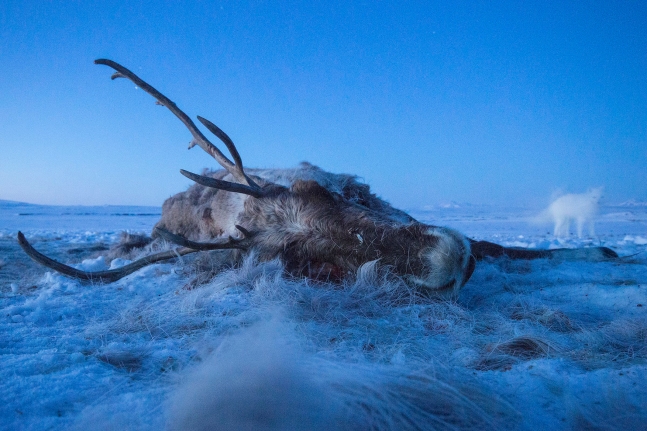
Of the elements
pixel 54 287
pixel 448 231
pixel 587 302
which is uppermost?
pixel 448 231

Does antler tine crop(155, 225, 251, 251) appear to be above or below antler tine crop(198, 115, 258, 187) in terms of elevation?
below

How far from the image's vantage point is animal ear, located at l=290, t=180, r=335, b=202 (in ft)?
9.90

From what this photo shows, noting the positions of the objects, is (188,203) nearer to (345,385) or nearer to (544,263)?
(544,263)

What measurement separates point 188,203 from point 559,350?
439cm

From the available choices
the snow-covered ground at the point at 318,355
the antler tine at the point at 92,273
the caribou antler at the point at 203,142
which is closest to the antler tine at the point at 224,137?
the caribou antler at the point at 203,142

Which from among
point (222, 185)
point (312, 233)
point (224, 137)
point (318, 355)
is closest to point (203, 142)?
point (224, 137)

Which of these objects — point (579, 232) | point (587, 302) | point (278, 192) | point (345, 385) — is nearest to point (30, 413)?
point (345, 385)

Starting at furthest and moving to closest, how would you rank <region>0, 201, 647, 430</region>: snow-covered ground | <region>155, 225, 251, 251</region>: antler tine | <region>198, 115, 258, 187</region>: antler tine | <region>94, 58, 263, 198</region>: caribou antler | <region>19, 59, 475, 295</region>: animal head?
<region>94, 58, 263, 198</region>: caribou antler, <region>198, 115, 258, 187</region>: antler tine, <region>155, 225, 251, 251</region>: antler tine, <region>19, 59, 475, 295</region>: animal head, <region>0, 201, 647, 430</region>: snow-covered ground

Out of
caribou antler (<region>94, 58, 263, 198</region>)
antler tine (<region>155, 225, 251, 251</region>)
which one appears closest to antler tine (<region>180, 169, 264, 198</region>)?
caribou antler (<region>94, 58, 263, 198</region>)

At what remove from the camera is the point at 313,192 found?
3.03 m

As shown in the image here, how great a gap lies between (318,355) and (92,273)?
6.37ft

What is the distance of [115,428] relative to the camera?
3.04 ft

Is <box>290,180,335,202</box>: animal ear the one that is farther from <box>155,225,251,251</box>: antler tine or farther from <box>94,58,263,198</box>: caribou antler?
<box>155,225,251,251</box>: antler tine

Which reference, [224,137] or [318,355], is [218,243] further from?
[318,355]
